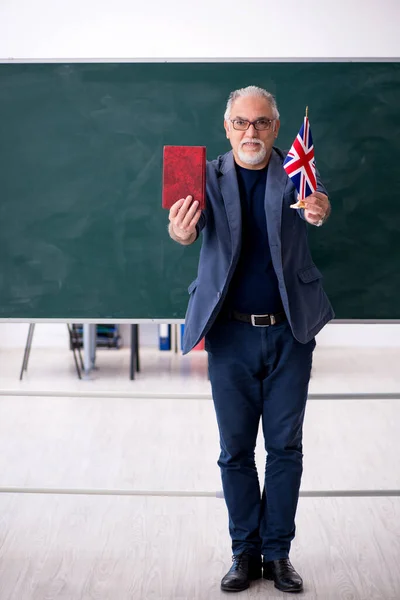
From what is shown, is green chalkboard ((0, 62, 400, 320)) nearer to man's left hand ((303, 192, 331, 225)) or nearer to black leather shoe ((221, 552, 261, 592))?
man's left hand ((303, 192, 331, 225))

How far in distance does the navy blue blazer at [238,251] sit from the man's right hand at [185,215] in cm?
13

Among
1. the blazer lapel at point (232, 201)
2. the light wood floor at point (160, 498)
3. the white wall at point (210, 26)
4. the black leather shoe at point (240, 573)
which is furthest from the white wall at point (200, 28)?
the black leather shoe at point (240, 573)

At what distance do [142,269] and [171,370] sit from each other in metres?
3.14

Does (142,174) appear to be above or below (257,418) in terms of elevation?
above

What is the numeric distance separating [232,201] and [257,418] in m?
0.72

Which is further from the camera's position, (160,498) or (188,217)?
(160,498)

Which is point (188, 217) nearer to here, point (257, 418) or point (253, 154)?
point (253, 154)

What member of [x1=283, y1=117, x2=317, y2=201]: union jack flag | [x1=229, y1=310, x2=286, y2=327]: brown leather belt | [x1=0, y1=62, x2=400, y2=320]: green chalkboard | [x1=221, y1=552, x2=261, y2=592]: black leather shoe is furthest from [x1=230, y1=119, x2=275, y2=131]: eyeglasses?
[x1=221, y1=552, x2=261, y2=592]: black leather shoe

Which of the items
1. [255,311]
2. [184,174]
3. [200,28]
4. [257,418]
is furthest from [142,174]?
[200,28]

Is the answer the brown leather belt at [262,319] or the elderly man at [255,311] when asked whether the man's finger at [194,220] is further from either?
the brown leather belt at [262,319]

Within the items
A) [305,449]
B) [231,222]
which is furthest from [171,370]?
[231,222]

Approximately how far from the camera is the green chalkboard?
2887mm

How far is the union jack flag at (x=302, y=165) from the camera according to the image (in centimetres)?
241

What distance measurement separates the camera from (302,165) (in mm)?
2428
